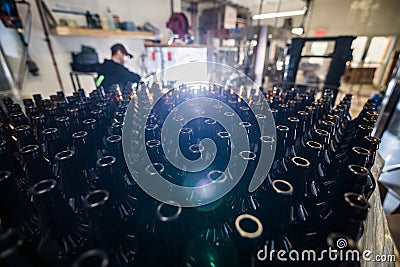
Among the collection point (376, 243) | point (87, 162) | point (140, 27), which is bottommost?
point (376, 243)

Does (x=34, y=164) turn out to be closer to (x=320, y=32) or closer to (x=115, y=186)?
(x=115, y=186)

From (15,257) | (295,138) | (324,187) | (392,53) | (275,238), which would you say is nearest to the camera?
(15,257)

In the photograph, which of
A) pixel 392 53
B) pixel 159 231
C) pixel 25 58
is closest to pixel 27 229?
pixel 159 231

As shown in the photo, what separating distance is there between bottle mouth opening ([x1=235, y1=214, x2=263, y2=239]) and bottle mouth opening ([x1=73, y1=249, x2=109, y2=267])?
0.14 m

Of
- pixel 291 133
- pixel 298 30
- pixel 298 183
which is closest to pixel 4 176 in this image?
pixel 298 183

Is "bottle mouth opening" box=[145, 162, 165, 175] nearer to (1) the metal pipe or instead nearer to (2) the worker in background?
(2) the worker in background

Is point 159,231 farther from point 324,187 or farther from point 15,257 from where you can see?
point 324,187

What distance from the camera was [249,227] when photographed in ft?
0.77

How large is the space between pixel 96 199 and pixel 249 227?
7.7 inches

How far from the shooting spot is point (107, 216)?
262 mm

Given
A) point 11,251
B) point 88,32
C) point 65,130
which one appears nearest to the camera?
point 11,251

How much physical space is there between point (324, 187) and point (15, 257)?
1.79ft

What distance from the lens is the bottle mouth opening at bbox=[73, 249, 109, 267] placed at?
195 millimetres

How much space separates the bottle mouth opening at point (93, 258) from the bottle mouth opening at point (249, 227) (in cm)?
14
